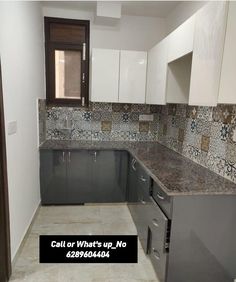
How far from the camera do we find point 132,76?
2.89 m

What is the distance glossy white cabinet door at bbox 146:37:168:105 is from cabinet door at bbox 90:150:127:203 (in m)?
0.84

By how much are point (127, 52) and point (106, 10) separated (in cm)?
55

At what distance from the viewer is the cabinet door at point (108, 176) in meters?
2.85

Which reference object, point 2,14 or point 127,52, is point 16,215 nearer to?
point 2,14

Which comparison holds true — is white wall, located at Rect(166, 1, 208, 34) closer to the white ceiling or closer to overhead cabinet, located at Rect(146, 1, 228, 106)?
the white ceiling

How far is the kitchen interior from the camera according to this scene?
4.91 ft

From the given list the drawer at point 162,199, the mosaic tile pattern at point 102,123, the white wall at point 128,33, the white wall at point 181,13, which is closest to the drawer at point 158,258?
the drawer at point 162,199

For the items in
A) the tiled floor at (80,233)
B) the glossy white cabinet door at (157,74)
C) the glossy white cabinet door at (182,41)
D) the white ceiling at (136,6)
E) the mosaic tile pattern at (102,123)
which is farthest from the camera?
the mosaic tile pattern at (102,123)

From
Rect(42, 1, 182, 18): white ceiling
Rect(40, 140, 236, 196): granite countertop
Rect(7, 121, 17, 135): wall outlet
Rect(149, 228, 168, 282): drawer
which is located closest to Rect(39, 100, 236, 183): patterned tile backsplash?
Rect(40, 140, 236, 196): granite countertop

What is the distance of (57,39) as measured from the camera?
3.02 metres

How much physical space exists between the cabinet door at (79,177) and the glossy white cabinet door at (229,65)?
1835 mm

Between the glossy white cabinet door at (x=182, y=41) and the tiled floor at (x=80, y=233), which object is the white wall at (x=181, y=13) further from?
the tiled floor at (x=80, y=233)

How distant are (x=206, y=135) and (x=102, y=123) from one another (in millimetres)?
1593

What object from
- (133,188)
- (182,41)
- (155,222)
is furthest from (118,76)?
(155,222)
